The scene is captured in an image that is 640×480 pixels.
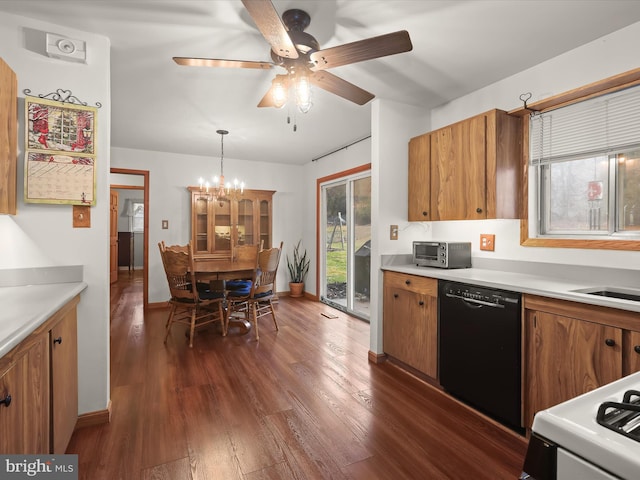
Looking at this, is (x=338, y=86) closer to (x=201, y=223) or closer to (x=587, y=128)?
(x=587, y=128)

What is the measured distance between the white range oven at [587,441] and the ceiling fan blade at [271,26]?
5.07 ft

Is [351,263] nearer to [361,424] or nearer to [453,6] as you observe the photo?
[361,424]

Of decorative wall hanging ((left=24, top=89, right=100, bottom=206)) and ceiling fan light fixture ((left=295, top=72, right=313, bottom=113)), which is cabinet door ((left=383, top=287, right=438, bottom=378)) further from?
decorative wall hanging ((left=24, top=89, right=100, bottom=206))

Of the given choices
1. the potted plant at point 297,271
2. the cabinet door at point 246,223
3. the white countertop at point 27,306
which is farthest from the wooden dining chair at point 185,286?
the potted plant at point 297,271

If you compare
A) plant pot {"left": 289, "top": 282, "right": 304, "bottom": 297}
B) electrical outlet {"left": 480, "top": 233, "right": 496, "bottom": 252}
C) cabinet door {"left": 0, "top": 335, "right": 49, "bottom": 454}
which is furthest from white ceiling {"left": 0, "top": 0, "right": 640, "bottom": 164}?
plant pot {"left": 289, "top": 282, "right": 304, "bottom": 297}

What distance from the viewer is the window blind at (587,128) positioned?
201 centimetres

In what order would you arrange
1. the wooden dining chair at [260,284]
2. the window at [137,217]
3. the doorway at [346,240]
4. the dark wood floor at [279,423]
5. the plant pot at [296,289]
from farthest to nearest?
1. the window at [137,217]
2. the plant pot at [296,289]
3. the doorway at [346,240]
4. the wooden dining chair at [260,284]
5. the dark wood floor at [279,423]

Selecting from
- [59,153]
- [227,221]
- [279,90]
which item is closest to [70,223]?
[59,153]

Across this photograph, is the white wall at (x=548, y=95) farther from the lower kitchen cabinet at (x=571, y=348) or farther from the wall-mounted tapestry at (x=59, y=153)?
the wall-mounted tapestry at (x=59, y=153)

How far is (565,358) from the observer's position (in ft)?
5.70

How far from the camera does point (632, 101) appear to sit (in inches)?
78.5

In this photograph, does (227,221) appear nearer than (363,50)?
No

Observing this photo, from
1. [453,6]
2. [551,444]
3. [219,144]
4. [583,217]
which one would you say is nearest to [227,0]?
[453,6]

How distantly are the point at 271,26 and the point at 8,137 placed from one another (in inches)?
57.7
